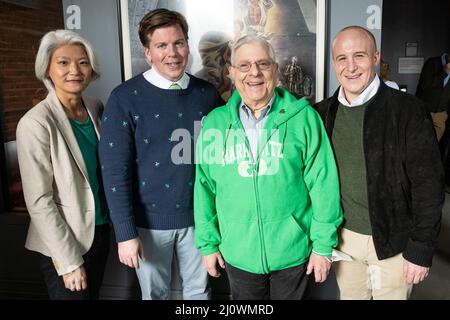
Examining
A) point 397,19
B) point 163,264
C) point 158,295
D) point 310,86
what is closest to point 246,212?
point 163,264

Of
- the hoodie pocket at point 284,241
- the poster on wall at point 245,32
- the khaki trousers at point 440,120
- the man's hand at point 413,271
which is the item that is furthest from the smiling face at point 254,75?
the khaki trousers at point 440,120

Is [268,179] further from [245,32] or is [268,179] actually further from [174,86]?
[245,32]

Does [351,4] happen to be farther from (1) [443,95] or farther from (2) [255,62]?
(1) [443,95]

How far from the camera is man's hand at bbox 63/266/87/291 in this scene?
1.56m

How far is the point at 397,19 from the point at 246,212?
6.84 metres

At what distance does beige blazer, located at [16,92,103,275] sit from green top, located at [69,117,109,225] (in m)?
0.05

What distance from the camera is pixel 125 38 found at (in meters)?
2.49

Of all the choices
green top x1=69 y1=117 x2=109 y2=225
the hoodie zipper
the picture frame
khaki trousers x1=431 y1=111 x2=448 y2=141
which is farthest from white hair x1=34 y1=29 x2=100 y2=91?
the picture frame

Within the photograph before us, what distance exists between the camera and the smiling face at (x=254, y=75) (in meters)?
1.47

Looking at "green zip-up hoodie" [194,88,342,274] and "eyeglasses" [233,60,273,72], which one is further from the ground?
"eyeglasses" [233,60,273,72]

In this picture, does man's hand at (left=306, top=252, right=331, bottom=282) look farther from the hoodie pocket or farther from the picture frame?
the picture frame

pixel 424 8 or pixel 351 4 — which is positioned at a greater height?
pixel 424 8

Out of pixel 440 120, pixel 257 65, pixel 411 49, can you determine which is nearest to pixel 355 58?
pixel 257 65

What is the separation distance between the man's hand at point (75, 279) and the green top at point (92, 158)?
0.22 m
